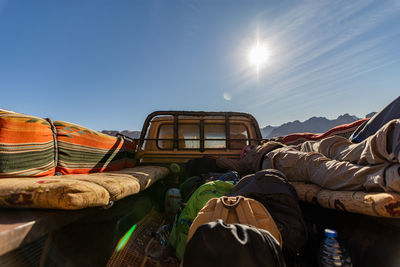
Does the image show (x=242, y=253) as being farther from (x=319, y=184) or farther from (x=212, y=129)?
(x=212, y=129)

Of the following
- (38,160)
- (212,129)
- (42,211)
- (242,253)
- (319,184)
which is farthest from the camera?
(212,129)

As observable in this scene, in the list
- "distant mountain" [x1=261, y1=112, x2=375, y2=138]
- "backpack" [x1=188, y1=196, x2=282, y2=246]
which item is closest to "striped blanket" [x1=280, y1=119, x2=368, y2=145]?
"backpack" [x1=188, y1=196, x2=282, y2=246]

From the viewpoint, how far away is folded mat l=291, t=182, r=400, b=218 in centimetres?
82

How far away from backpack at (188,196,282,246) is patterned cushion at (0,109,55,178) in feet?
4.25

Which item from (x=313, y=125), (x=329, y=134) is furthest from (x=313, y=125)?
(x=329, y=134)

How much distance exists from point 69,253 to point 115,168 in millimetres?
1721

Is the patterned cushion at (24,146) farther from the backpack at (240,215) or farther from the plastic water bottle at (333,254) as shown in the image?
the plastic water bottle at (333,254)

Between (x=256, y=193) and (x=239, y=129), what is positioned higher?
(x=239, y=129)

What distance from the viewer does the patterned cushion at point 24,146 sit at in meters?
1.34

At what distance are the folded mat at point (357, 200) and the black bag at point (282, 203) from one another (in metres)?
0.15

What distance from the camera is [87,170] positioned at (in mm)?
2129

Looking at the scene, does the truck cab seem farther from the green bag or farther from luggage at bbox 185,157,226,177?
the green bag

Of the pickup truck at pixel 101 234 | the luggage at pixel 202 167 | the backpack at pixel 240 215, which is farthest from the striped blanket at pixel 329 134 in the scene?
the backpack at pixel 240 215

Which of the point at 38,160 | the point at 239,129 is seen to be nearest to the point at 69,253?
the point at 38,160
